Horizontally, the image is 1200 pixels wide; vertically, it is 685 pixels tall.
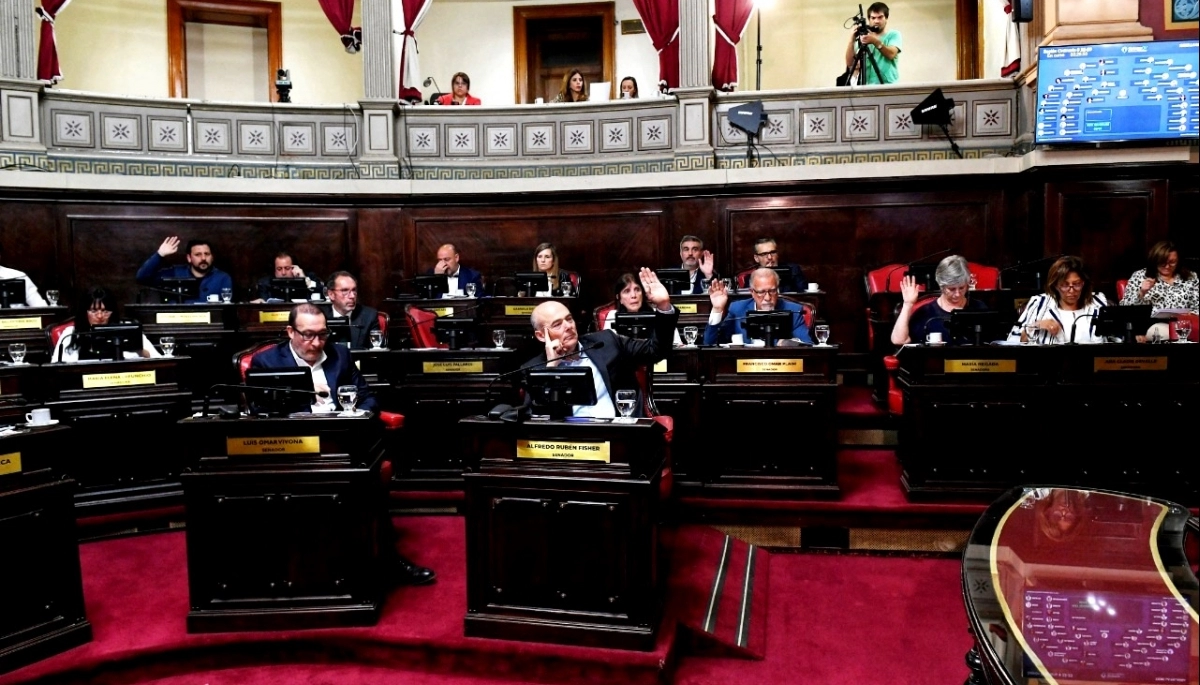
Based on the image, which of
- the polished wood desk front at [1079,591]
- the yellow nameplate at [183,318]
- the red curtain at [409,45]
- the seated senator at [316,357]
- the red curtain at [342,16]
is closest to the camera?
the polished wood desk front at [1079,591]

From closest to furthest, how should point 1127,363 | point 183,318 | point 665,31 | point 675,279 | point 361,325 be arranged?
point 1127,363 < point 361,325 < point 183,318 < point 675,279 < point 665,31

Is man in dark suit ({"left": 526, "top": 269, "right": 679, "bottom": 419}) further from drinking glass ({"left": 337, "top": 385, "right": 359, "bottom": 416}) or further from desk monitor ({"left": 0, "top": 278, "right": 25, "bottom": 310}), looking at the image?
desk monitor ({"left": 0, "top": 278, "right": 25, "bottom": 310})

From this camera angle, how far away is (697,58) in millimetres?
7547

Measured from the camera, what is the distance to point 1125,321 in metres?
3.99

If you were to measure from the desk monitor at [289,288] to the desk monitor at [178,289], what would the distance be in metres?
0.62

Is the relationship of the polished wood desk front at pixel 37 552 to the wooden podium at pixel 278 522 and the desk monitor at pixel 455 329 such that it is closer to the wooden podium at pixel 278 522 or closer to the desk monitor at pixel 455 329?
the wooden podium at pixel 278 522

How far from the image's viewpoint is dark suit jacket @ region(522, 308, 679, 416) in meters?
3.44

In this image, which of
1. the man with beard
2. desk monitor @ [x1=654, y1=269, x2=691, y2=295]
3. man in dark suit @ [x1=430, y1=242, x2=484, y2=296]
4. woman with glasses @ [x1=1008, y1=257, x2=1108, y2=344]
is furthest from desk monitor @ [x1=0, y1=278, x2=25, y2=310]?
woman with glasses @ [x1=1008, y1=257, x2=1108, y2=344]

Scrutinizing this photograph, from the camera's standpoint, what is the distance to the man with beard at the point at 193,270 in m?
6.86

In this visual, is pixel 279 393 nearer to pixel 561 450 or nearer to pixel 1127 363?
pixel 561 450

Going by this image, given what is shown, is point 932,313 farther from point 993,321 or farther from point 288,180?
point 288,180

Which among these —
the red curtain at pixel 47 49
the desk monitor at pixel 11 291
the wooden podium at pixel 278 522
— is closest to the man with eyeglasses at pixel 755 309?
Result: the wooden podium at pixel 278 522

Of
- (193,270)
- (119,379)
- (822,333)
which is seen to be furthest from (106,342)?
(822,333)

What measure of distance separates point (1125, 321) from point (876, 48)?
474 centimetres
